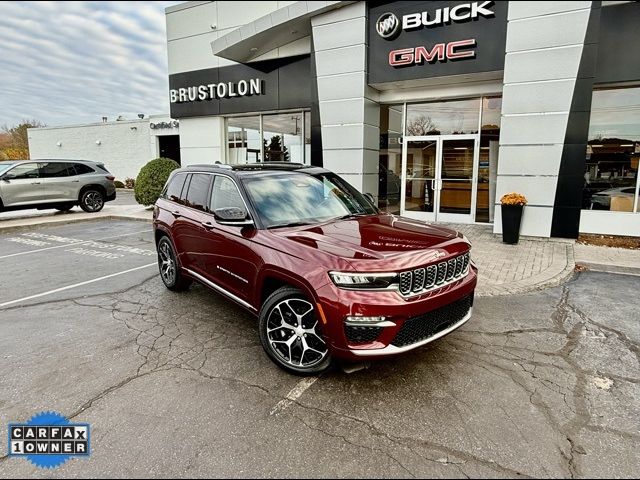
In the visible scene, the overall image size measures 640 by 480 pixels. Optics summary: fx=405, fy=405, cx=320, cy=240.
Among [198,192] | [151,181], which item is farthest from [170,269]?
[151,181]

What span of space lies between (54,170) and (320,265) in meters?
14.0

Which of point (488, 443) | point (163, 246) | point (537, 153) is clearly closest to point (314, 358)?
point (488, 443)

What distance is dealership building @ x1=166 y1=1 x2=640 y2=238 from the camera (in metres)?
8.59

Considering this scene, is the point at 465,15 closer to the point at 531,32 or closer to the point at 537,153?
the point at 531,32

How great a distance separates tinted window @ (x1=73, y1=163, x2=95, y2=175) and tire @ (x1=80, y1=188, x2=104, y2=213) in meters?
0.63

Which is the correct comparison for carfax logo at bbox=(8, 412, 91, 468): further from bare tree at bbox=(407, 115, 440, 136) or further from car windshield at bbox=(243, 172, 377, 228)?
bare tree at bbox=(407, 115, 440, 136)

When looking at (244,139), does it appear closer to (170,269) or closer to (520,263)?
(170,269)

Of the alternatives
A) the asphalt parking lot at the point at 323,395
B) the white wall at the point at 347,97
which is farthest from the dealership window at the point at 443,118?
the asphalt parking lot at the point at 323,395

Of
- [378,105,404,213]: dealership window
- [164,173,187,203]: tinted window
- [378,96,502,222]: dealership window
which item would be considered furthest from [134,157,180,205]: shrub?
[164,173,187,203]: tinted window

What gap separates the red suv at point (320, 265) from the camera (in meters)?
3.04

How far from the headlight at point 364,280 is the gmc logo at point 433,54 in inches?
329

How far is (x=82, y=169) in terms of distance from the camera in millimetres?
14477

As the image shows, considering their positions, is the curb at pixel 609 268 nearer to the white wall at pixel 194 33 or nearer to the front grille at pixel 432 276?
the front grille at pixel 432 276

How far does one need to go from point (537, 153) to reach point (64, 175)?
14446 millimetres
